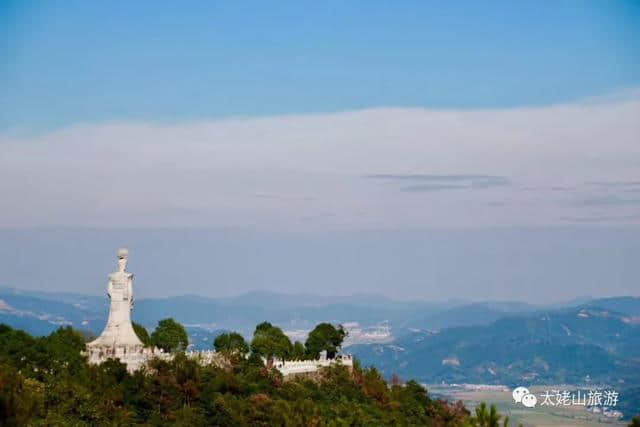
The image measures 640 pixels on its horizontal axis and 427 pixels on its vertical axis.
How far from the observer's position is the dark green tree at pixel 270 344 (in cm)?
6134

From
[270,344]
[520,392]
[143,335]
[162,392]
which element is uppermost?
[270,344]

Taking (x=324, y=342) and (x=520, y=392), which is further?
(x=520, y=392)

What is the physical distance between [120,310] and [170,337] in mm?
6775

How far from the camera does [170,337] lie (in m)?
59.0

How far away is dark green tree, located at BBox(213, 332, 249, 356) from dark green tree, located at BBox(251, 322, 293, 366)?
0.61 m

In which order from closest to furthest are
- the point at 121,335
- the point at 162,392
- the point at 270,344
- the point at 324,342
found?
the point at 162,392, the point at 121,335, the point at 270,344, the point at 324,342

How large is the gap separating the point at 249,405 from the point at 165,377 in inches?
141

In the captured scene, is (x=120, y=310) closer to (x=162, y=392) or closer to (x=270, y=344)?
(x=162, y=392)

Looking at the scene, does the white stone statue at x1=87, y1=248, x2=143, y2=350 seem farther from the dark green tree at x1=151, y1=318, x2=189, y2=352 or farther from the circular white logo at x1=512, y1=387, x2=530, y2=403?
the circular white logo at x1=512, y1=387, x2=530, y2=403

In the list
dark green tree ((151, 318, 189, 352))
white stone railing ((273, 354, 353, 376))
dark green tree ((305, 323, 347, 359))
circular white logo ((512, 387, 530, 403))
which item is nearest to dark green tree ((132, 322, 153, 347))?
dark green tree ((151, 318, 189, 352))

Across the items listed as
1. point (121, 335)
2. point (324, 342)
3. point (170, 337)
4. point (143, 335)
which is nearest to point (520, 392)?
point (324, 342)

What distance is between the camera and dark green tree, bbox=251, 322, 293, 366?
61.3 metres

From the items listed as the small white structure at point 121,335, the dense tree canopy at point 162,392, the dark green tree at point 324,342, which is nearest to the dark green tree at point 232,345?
the dense tree canopy at point 162,392

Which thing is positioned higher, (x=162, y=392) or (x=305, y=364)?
(x=305, y=364)
